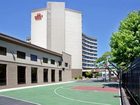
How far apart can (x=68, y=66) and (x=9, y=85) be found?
129ft

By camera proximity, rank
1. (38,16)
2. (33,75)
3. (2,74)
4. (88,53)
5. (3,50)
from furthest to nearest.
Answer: (88,53) < (38,16) < (33,75) < (3,50) < (2,74)

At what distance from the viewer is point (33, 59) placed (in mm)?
52031

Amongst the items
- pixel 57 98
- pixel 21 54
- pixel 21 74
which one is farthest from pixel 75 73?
pixel 57 98

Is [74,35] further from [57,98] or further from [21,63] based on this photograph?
[57,98]

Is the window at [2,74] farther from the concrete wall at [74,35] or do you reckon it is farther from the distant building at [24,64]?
the concrete wall at [74,35]

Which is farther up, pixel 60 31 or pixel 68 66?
pixel 60 31

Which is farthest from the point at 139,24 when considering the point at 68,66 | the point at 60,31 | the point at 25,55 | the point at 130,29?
the point at 60,31

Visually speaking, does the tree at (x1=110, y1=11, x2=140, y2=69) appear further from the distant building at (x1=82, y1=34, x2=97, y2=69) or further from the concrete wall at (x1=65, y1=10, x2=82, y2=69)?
the distant building at (x1=82, y1=34, x2=97, y2=69)

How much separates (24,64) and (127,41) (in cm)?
1724

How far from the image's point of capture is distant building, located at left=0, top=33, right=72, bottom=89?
40.1 m

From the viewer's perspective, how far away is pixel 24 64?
1849 inches

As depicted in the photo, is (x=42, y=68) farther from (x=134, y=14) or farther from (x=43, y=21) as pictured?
(x=43, y=21)

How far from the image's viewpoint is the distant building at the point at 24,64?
131 ft

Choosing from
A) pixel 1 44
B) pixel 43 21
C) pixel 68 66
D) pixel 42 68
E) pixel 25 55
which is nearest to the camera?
pixel 1 44
